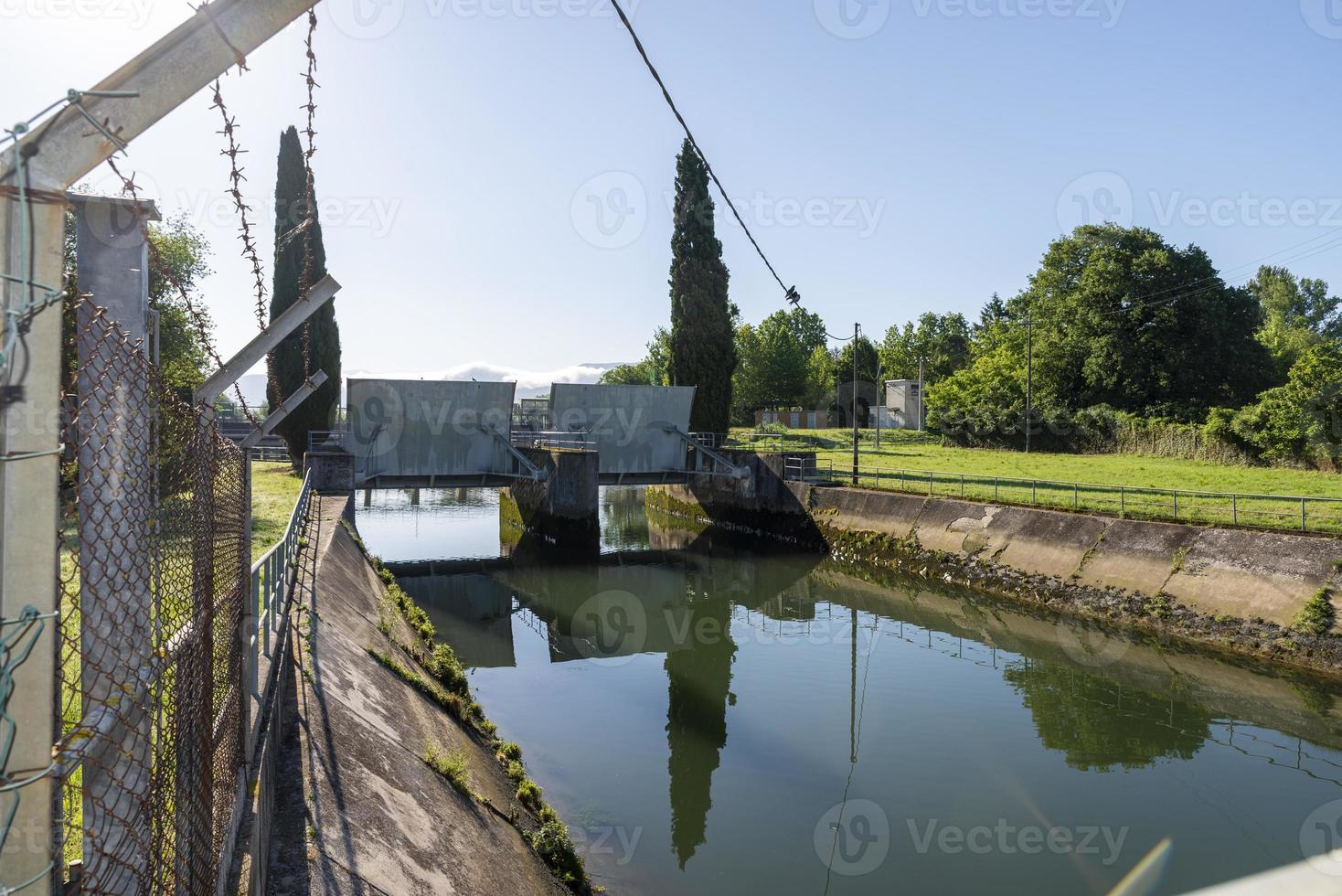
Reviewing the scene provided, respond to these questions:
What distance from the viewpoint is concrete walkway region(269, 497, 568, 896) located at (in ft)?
15.9

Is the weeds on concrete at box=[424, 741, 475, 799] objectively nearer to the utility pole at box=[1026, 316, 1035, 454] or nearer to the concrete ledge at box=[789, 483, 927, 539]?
the concrete ledge at box=[789, 483, 927, 539]

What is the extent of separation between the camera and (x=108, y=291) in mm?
2445

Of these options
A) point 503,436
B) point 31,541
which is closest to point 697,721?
point 31,541

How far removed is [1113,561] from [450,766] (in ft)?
50.1

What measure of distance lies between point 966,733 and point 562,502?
58.7ft

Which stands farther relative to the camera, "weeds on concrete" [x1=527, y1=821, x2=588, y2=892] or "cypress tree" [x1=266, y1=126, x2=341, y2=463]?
"cypress tree" [x1=266, y1=126, x2=341, y2=463]

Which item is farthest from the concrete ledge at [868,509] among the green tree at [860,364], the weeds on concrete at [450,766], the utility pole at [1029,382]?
the green tree at [860,364]

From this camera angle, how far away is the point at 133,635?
2.43 m

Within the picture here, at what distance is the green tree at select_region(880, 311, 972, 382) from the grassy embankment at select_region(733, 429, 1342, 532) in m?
33.1

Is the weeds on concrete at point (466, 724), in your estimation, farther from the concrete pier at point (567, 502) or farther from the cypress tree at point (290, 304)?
the cypress tree at point (290, 304)

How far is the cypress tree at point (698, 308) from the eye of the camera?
4022 centimetres

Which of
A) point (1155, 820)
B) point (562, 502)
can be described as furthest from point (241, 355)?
point (562, 502)

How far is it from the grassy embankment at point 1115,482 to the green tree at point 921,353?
33103 mm

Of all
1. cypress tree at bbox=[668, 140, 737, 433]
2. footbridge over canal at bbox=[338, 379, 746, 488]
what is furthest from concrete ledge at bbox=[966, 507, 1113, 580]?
cypress tree at bbox=[668, 140, 737, 433]
